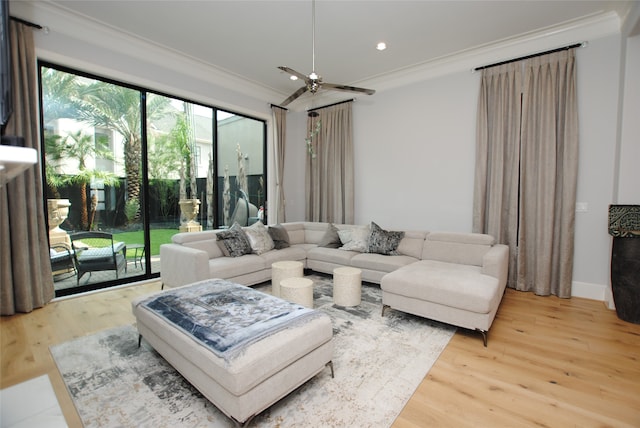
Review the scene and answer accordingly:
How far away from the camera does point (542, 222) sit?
139 inches

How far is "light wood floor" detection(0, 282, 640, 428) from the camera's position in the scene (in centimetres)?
167

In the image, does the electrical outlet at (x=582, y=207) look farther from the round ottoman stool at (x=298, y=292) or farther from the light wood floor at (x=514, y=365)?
the round ottoman stool at (x=298, y=292)

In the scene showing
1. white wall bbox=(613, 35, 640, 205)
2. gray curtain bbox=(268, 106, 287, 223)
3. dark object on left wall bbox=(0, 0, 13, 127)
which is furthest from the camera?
gray curtain bbox=(268, 106, 287, 223)

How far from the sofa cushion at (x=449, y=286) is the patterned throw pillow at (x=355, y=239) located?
1.15 m

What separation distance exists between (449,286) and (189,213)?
3.84m

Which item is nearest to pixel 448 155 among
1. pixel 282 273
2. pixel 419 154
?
pixel 419 154

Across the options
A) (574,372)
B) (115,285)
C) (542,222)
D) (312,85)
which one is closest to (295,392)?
(574,372)

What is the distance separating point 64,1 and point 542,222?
229 inches

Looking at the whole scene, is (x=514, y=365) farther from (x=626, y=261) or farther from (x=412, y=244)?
(x=412, y=244)

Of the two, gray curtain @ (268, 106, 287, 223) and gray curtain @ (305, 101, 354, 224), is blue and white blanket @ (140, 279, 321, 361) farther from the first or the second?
gray curtain @ (268, 106, 287, 223)

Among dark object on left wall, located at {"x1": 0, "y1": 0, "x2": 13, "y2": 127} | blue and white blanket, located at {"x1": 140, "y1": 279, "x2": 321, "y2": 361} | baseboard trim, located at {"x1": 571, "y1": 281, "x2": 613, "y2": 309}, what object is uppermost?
dark object on left wall, located at {"x1": 0, "y1": 0, "x2": 13, "y2": 127}

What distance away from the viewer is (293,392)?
1.84 m

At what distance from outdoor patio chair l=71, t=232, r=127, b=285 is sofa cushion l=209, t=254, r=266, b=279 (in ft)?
4.50

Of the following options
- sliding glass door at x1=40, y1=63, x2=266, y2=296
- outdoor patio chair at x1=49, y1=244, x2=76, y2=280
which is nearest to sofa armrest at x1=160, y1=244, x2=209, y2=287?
sliding glass door at x1=40, y1=63, x2=266, y2=296
